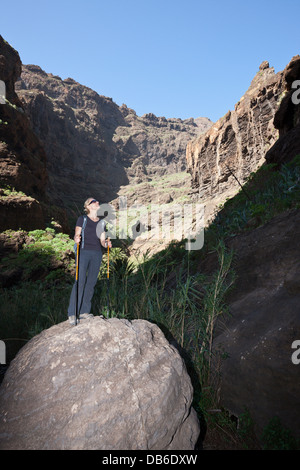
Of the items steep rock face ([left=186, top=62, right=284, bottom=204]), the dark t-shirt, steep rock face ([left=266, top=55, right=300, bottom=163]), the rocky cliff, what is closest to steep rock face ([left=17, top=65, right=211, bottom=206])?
the rocky cliff

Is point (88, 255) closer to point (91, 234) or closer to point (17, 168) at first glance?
point (91, 234)

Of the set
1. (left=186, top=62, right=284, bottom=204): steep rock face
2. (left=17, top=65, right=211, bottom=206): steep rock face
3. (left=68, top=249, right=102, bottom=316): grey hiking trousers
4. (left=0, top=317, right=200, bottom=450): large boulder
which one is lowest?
(left=0, top=317, right=200, bottom=450): large boulder

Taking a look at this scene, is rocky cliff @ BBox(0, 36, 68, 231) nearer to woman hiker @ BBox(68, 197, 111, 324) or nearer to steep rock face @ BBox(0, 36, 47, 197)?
steep rock face @ BBox(0, 36, 47, 197)

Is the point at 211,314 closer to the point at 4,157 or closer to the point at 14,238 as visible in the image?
the point at 14,238

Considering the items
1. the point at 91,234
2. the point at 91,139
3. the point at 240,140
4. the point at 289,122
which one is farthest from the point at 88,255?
the point at 91,139

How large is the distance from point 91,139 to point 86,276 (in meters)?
62.2

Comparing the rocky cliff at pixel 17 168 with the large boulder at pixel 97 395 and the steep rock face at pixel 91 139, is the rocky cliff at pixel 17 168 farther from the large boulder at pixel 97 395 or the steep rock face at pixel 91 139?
the steep rock face at pixel 91 139

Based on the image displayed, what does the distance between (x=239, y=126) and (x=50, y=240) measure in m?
21.9

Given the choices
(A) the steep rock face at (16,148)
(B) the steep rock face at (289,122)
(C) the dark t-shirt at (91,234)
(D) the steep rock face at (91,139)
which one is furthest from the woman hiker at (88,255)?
(D) the steep rock face at (91,139)

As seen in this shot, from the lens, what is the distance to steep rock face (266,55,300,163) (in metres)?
8.59

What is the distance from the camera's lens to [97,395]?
5.55 ft

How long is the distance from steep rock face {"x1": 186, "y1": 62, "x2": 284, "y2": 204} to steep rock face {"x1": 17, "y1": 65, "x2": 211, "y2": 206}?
61.4 feet

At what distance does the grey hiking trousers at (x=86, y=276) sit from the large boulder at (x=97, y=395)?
3.16ft

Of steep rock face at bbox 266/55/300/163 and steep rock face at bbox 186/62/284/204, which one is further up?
steep rock face at bbox 186/62/284/204
